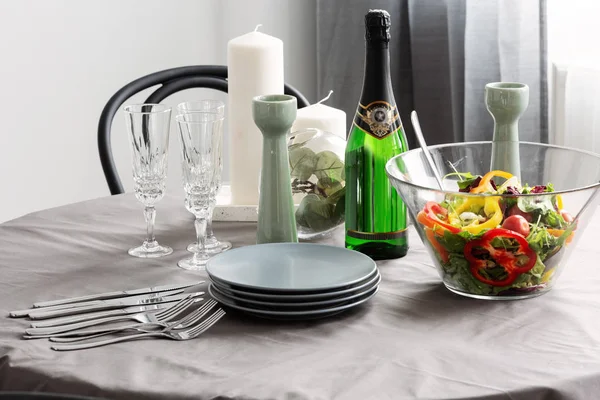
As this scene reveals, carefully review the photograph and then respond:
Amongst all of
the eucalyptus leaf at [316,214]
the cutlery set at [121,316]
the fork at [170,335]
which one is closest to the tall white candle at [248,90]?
the eucalyptus leaf at [316,214]

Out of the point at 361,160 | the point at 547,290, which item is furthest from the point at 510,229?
the point at 361,160

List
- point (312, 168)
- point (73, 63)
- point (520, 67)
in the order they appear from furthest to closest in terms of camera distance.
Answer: point (73, 63), point (520, 67), point (312, 168)

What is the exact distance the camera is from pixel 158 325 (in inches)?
38.6

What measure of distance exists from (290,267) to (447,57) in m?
1.64

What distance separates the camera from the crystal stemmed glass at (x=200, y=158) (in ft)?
3.81

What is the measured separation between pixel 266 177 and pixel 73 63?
1.73 meters

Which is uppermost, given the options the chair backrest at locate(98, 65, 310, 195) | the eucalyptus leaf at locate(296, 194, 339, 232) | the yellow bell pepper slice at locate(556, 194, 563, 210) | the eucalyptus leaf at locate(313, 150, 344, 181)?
the chair backrest at locate(98, 65, 310, 195)

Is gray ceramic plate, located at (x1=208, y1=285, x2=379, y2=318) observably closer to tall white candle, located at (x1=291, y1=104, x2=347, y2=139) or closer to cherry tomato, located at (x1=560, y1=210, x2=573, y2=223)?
cherry tomato, located at (x1=560, y1=210, x2=573, y2=223)

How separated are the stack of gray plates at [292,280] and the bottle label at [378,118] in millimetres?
185

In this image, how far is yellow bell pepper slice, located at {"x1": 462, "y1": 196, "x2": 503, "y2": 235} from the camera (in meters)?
0.99

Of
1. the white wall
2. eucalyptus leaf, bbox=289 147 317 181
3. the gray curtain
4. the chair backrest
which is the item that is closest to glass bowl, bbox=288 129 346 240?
eucalyptus leaf, bbox=289 147 317 181

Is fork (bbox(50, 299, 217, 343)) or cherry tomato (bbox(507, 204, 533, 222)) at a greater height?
cherry tomato (bbox(507, 204, 533, 222))

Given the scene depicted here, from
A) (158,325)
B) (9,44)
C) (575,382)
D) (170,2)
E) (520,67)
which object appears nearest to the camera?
(575,382)

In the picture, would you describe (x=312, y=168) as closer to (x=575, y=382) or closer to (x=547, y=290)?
(x=547, y=290)
